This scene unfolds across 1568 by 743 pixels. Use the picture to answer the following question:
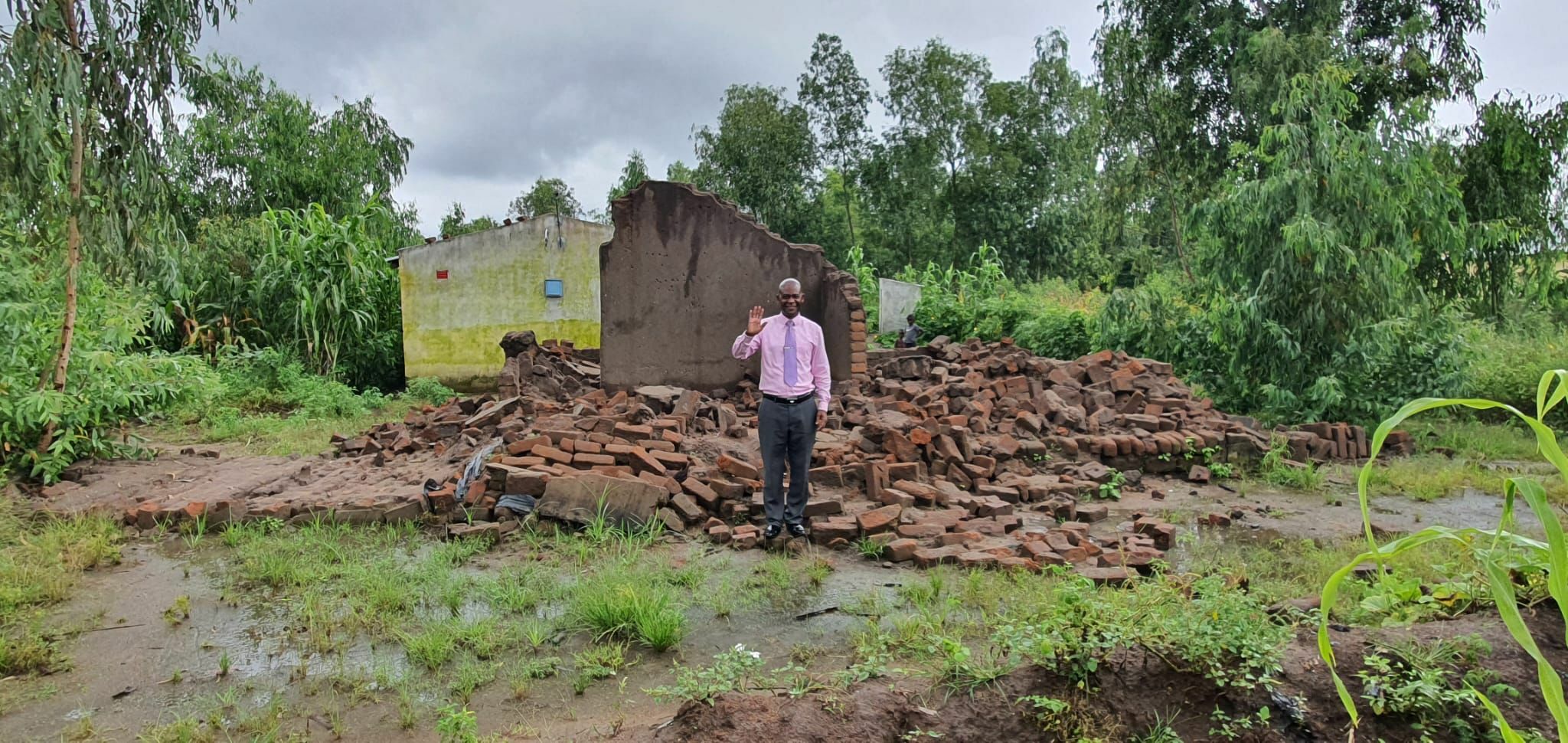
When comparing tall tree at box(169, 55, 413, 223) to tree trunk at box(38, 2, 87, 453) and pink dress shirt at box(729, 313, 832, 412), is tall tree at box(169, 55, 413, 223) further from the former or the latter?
pink dress shirt at box(729, 313, 832, 412)

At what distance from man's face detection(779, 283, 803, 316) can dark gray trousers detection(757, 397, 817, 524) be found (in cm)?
58

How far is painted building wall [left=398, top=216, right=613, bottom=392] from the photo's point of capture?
14.6 meters

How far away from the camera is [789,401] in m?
5.82

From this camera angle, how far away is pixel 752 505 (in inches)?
255

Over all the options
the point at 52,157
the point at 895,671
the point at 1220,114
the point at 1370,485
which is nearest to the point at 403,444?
the point at 52,157

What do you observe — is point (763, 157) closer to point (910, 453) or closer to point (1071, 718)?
point (910, 453)

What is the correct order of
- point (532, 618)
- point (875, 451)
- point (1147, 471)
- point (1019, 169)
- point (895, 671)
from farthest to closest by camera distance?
point (1019, 169), point (1147, 471), point (875, 451), point (532, 618), point (895, 671)

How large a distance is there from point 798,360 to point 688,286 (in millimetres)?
4021

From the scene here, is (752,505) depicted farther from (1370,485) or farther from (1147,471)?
(1370,485)

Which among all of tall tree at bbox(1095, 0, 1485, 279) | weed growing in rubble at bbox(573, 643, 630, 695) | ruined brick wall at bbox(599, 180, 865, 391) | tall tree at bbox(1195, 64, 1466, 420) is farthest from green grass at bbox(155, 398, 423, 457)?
tall tree at bbox(1095, 0, 1485, 279)

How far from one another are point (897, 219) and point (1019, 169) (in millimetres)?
3760

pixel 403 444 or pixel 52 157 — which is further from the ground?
pixel 52 157

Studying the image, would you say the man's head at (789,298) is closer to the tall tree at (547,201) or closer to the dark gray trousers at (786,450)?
the dark gray trousers at (786,450)

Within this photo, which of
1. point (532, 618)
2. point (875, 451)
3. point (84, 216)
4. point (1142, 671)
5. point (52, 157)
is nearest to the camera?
point (1142, 671)
